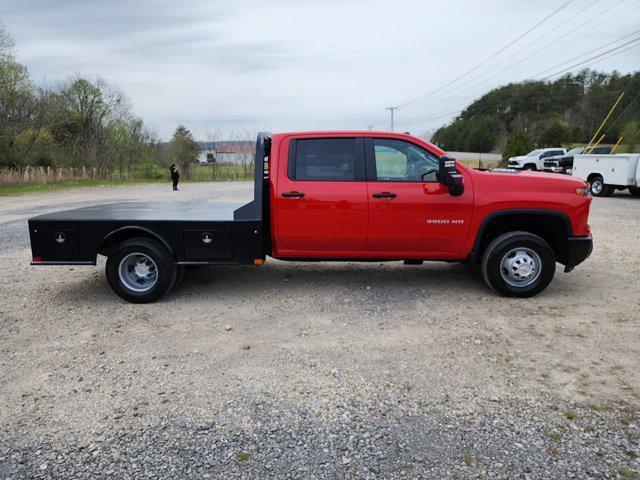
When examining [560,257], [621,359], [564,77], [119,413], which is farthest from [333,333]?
[564,77]

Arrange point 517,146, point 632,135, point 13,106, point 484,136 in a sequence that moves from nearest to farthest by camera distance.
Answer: point 13,106 < point 517,146 < point 632,135 < point 484,136

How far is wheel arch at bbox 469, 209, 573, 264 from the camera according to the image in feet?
19.6

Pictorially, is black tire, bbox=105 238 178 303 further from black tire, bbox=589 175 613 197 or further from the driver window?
black tire, bbox=589 175 613 197

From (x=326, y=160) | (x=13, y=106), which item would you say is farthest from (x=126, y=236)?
(x=13, y=106)

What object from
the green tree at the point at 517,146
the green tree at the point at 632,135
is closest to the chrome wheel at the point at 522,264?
the green tree at the point at 517,146

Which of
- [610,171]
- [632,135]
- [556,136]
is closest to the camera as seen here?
[610,171]

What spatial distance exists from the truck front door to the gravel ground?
66 centimetres

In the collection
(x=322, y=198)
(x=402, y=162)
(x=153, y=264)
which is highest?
(x=402, y=162)

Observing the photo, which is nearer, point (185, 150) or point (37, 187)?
point (37, 187)

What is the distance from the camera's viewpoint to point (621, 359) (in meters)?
4.41

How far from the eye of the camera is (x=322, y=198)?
5.95 m

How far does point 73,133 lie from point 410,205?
4210 cm

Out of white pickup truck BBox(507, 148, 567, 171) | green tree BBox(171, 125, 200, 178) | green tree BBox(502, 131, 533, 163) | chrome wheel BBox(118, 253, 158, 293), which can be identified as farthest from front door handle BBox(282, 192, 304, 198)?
green tree BBox(502, 131, 533, 163)

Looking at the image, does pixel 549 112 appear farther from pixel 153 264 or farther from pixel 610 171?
pixel 153 264
